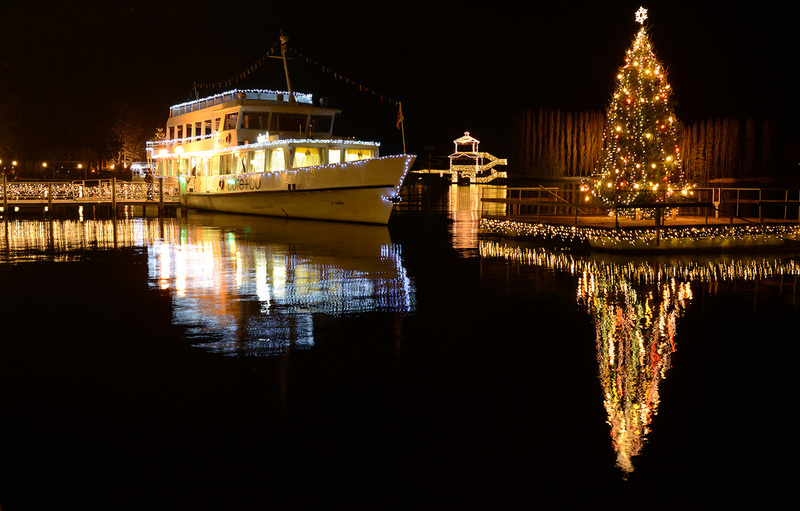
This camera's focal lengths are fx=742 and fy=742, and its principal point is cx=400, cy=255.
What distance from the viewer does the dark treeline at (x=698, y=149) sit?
213ft

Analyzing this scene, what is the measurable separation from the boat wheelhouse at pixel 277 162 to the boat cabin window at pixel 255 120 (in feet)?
0.14

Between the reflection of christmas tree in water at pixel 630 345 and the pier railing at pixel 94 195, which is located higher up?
Result: the pier railing at pixel 94 195

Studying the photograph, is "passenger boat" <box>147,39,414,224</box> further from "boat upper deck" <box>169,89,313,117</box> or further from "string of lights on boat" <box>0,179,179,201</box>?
"string of lights on boat" <box>0,179,179,201</box>

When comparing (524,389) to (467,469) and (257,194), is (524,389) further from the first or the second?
(257,194)

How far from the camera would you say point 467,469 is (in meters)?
4.86

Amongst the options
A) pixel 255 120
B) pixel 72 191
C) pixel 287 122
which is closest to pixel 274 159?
pixel 287 122

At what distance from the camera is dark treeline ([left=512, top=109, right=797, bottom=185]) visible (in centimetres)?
6506

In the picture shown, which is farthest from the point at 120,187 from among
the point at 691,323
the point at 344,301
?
the point at 691,323

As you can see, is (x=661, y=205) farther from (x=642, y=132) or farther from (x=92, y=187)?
(x=92, y=187)

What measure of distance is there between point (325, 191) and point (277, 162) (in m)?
3.52

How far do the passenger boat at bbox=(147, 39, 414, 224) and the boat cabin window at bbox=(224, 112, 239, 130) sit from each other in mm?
43

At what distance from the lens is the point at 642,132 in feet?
73.3

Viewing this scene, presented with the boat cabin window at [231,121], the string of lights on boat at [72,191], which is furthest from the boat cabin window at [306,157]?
the string of lights on boat at [72,191]

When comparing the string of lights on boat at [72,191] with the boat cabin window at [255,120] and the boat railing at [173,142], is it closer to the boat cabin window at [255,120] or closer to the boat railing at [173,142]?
the boat railing at [173,142]
